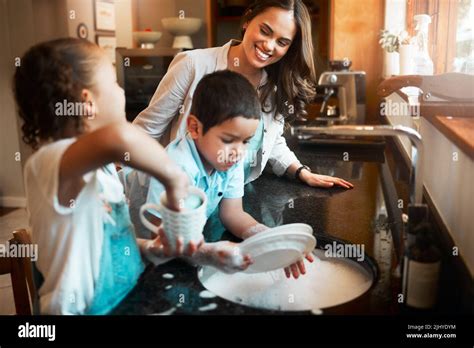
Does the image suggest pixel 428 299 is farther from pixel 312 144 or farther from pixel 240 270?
pixel 312 144

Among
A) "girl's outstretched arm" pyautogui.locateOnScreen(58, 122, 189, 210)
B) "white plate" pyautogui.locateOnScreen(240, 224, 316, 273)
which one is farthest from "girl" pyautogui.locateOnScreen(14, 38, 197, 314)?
"white plate" pyautogui.locateOnScreen(240, 224, 316, 273)

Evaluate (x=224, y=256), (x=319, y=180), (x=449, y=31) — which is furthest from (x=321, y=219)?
(x=449, y=31)

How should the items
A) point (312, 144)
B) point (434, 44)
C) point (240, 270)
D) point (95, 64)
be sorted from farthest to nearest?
1. point (312, 144)
2. point (434, 44)
3. point (240, 270)
4. point (95, 64)

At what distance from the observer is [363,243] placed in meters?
0.73

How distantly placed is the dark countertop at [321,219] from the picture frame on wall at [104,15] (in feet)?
1.06

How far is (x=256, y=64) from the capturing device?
68cm

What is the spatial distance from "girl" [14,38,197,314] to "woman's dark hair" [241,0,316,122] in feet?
0.70

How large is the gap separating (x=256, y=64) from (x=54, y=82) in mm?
280

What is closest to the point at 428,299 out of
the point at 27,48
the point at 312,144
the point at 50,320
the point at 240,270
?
the point at 240,270

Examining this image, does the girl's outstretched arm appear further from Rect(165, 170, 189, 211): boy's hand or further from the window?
the window

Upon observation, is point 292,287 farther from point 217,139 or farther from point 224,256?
point 217,139

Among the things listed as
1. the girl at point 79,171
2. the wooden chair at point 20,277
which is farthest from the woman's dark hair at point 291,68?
the wooden chair at point 20,277

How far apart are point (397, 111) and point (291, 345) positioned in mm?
429

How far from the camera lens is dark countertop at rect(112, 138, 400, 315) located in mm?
619
